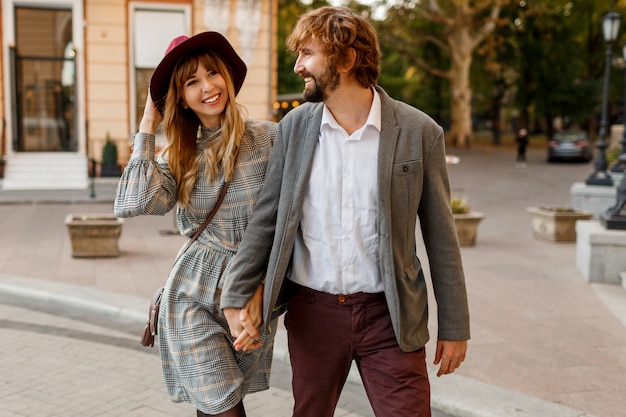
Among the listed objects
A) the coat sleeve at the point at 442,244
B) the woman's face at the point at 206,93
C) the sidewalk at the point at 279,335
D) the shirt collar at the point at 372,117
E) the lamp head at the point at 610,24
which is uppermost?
the lamp head at the point at 610,24

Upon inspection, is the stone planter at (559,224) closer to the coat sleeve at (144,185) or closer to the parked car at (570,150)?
the coat sleeve at (144,185)

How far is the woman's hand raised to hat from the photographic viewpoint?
10.1ft

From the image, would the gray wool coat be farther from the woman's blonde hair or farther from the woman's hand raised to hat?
the woman's hand raised to hat

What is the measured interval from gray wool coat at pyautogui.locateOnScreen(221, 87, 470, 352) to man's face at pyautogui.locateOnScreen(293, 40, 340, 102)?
0.14 metres

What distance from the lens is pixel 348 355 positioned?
2838 millimetres

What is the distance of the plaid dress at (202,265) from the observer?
2.97m

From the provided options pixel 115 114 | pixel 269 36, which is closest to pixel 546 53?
pixel 269 36

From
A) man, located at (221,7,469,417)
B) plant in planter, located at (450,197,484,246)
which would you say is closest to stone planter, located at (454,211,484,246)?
plant in planter, located at (450,197,484,246)

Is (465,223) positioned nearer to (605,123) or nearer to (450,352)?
(605,123)

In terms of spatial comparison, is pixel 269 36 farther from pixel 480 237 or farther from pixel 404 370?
pixel 404 370

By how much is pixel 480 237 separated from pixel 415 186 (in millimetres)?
10314

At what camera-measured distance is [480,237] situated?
12.7 meters

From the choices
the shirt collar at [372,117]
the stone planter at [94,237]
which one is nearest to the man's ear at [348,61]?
Result: the shirt collar at [372,117]

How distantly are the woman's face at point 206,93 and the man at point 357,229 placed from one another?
0.35 metres
